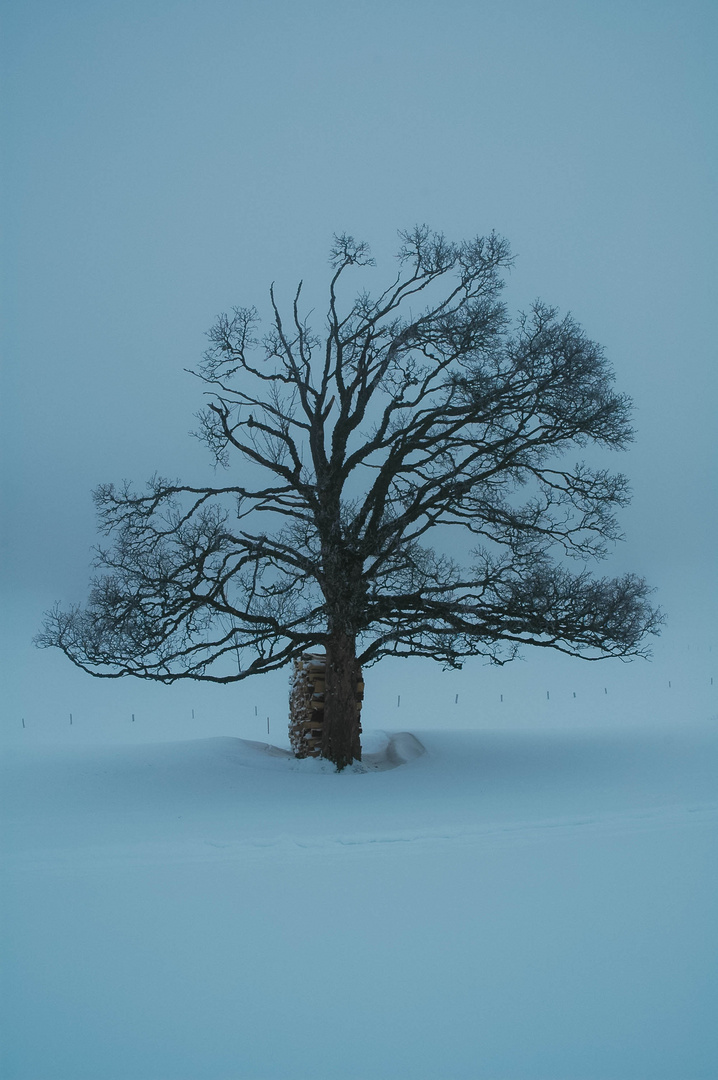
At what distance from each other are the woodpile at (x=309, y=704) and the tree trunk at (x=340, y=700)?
732mm

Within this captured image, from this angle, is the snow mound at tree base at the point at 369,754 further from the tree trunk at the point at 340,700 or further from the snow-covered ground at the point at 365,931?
the snow-covered ground at the point at 365,931

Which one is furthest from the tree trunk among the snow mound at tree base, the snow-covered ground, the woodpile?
the snow-covered ground

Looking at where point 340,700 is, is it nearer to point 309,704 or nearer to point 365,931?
point 309,704

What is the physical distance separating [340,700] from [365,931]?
9851mm

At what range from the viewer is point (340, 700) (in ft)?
50.0

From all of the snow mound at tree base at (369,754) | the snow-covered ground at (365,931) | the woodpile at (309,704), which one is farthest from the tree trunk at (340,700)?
the snow-covered ground at (365,931)

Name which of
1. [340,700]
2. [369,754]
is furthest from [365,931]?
[369,754]

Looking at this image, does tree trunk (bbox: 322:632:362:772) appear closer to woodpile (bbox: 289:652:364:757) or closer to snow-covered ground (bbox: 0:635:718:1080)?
woodpile (bbox: 289:652:364:757)

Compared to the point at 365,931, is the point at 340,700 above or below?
above

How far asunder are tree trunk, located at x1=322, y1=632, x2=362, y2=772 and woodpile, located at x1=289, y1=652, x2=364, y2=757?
0.73 metres

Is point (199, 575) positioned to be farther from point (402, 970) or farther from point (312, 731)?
point (402, 970)

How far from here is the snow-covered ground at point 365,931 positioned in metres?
4.23

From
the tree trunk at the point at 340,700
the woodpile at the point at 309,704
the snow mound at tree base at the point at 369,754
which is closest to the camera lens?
the snow mound at tree base at the point at 369,754

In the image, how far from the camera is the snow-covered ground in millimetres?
4234
